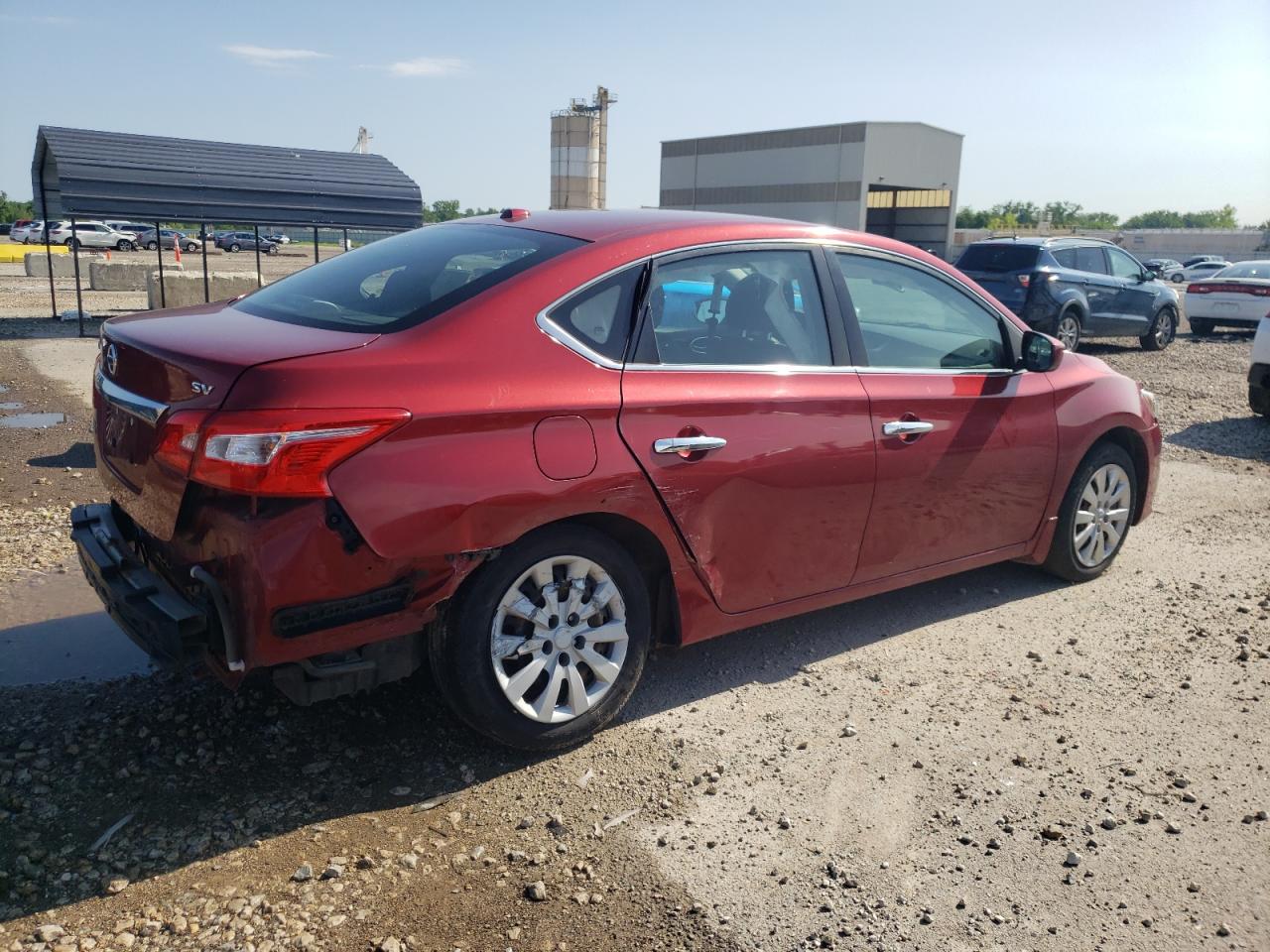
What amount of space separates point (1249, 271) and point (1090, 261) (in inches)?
258

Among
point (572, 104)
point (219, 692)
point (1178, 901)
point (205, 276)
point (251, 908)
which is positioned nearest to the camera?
point (251, 908)

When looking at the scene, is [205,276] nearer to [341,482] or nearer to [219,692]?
[219,692]

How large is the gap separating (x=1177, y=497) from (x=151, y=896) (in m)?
7.11

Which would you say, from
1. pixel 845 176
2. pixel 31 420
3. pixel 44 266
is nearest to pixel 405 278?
pixel 31 420

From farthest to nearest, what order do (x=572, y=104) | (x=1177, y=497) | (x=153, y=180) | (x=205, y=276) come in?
1. (x=572, y=104)
2. (x=205, y=276)
3. (x=153, y=180)
4. (x=1177, y=497)

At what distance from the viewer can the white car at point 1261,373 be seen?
1017 cm

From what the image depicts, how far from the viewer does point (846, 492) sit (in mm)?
4160

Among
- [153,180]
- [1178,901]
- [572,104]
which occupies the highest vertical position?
[572,104]

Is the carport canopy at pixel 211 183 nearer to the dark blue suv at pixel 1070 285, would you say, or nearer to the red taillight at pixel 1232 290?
the dark blue suv at pixel 1070 285

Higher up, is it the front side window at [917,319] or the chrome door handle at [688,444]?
the front side window at [917,319]

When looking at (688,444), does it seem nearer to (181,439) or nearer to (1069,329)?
(181,439)

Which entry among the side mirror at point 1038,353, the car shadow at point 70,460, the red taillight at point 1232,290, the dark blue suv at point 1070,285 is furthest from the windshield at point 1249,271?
the car shadow at point 70,460

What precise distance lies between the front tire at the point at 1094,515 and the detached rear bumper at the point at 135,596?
13.4 ft

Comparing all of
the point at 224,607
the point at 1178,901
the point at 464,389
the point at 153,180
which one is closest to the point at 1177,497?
the point at 1178,901
